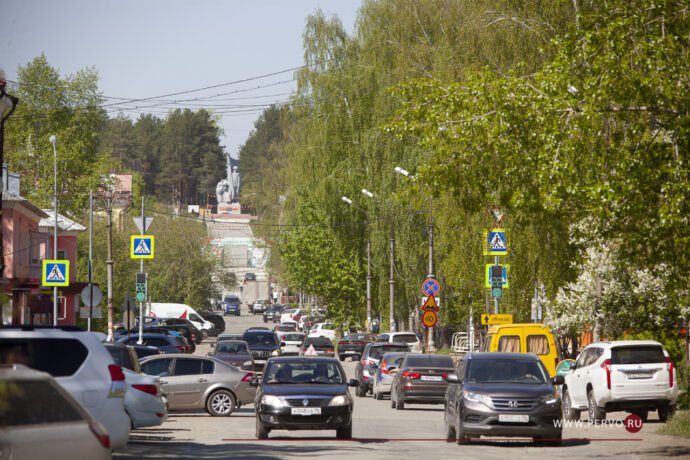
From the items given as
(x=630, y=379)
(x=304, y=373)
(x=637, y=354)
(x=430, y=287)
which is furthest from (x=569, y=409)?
(x=430, y=287)

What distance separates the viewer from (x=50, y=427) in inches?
334

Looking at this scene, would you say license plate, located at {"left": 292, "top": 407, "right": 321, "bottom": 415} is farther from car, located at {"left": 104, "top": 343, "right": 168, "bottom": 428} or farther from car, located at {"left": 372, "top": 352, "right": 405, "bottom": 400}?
car, located at {"left": 372, "top": 352, "right": 405, "bottom": 400}

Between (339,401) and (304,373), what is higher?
(304,373)

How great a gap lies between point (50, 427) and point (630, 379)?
18.9 metres

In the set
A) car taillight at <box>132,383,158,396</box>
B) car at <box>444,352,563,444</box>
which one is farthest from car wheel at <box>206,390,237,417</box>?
car at <box>444,352,563,444</box>

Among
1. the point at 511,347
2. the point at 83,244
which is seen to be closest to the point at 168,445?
the point at 511,347

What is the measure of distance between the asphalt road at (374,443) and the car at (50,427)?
8.62m

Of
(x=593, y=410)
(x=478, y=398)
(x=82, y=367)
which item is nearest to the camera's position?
(x=82, y=367)

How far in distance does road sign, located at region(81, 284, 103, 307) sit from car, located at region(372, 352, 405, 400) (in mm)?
9389

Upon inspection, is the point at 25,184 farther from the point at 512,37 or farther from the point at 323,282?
the point at 512,37

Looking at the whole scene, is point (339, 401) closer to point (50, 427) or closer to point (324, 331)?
point (50, 427)

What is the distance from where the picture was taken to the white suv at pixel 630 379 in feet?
83.7

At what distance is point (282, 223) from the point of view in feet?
283

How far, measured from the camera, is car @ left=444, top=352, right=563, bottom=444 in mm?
20062
